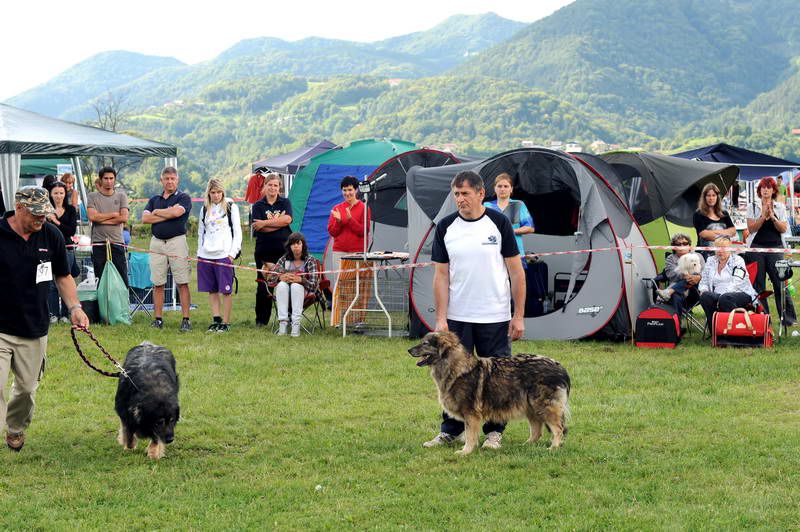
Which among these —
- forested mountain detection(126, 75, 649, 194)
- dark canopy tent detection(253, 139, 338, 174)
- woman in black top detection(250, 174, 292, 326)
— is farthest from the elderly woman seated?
forested mountain detection(126, 75, 649, 194)

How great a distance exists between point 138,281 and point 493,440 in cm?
725

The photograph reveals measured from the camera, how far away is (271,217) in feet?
34.7

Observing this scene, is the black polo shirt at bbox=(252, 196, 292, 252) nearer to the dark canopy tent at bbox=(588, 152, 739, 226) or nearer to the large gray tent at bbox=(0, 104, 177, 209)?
the large gray tent at bbox=(0, 104, 177, 209)

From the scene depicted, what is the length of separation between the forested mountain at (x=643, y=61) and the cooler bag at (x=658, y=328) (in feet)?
445

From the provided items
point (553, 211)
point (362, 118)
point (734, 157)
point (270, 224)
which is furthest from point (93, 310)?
point (362, 118)

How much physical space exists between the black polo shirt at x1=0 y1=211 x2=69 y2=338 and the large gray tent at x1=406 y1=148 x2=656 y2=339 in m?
4.96

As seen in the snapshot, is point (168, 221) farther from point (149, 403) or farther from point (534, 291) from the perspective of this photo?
point (149, 403)

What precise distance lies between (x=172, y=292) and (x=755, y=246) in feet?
23.3

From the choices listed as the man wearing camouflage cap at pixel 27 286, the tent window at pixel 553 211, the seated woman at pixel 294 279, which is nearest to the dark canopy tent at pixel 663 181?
the tent window at pixel 553 211

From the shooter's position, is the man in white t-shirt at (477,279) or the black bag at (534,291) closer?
the man in white t-shirt at (477,279)

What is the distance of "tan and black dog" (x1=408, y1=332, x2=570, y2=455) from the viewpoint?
5.58 m

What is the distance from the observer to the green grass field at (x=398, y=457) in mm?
4559

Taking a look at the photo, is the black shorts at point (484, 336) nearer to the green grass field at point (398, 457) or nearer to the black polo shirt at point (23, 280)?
the green grass field at point (398, 457)

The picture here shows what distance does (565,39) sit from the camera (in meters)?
174
